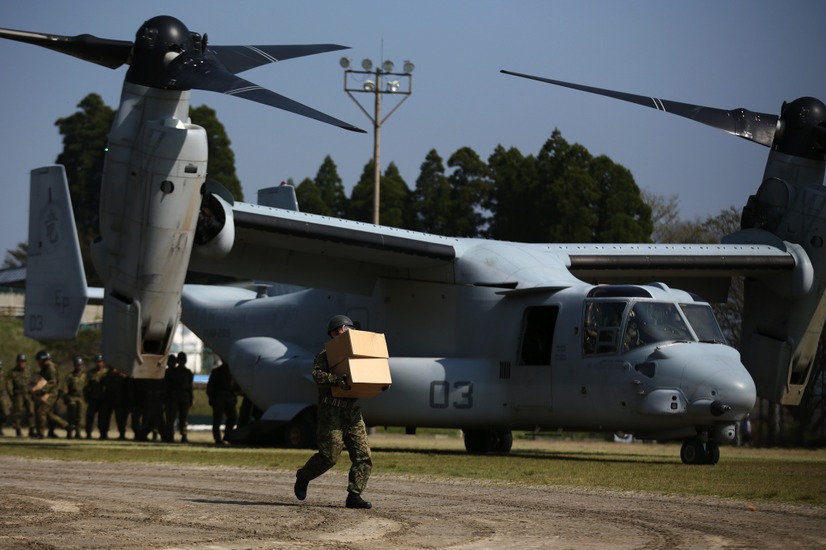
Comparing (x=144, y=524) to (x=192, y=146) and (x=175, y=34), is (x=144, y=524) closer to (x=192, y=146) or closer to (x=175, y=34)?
(x=192, y=146)

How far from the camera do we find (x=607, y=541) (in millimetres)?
8562

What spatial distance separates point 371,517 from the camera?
989 centimetres

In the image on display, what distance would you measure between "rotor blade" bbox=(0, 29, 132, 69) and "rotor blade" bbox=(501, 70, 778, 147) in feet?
27.7

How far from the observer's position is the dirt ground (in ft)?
27.5

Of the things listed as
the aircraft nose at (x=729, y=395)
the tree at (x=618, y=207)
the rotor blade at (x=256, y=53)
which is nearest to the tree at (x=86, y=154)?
the tree at (x=618, y=207)

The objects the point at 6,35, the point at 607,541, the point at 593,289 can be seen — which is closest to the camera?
the point at 607,541

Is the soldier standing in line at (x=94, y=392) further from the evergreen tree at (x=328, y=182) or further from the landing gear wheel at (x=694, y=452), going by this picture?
the evergreen tree at (x=328, y=182)

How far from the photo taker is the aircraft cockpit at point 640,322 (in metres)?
17.5

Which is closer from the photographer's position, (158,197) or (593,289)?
(158,197)

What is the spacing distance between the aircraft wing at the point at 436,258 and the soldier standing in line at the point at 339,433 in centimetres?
817

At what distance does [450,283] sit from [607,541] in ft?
39.1

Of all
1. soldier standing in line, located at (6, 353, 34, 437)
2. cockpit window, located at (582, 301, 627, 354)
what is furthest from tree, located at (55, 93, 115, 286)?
cockpit window, located at (582, 301, 627, 354)

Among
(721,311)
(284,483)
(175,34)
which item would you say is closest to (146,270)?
(175,34)

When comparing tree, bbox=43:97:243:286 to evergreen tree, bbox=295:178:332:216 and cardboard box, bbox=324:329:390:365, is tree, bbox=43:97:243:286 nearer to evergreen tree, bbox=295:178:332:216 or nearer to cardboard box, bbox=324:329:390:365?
evergreen tree, bbox=295:178:332:216
